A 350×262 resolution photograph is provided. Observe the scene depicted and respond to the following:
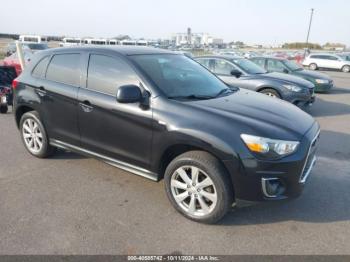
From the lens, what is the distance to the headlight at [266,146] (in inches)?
111

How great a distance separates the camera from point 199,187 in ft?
10.2

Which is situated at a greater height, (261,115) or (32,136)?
(261,115)

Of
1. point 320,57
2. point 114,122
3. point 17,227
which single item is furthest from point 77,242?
point 320,57

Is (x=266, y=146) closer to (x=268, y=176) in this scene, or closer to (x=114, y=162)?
(x=268, y=176)

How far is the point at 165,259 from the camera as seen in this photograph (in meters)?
2.64

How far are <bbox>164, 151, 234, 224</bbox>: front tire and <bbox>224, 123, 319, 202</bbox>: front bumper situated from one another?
0.40 feet

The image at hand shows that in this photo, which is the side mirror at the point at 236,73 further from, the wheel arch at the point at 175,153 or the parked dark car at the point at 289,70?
the wheel arch at the point at 175,153

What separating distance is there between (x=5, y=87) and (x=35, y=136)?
3.77m

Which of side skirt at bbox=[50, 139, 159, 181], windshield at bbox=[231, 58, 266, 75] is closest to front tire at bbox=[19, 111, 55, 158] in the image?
side skirt at bbox=[50, 139, 159, 181]

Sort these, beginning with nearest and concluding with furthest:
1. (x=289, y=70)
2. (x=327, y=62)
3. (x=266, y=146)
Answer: (x=266, y=146)
(x=289, y=70)
(x=327, y=62)

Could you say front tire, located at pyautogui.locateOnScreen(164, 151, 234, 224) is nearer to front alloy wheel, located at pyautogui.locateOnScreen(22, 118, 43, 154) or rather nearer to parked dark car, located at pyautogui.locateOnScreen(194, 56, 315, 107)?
front alloy wheel, located at pyautogui.locateOnScreen(22, 118, 43, 154)

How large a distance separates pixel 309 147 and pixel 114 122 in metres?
2.15

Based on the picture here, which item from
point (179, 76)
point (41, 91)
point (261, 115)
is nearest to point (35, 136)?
point (41, 91)

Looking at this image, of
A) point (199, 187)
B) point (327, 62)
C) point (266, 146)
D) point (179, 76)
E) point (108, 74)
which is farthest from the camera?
point (327, 62)
